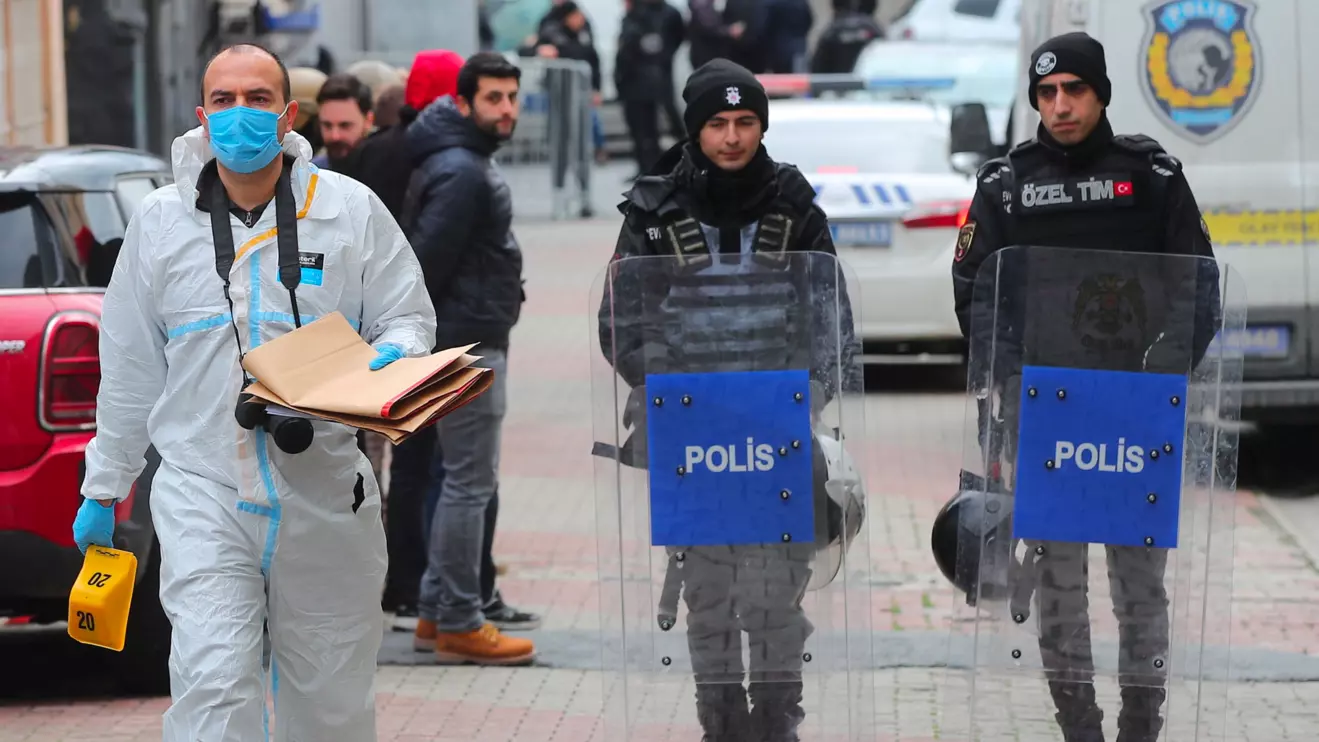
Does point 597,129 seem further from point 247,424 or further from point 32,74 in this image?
point 247,424

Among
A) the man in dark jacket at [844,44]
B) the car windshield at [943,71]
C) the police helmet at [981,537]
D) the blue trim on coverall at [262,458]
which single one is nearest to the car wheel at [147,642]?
the blue trim on coverall at [262,458]

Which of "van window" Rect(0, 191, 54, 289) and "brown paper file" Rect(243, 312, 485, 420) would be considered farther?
"van window" Rect(0, 191, 54, 289)

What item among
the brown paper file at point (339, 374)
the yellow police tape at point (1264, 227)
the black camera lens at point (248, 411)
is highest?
the brown paper file at point (339, 374)

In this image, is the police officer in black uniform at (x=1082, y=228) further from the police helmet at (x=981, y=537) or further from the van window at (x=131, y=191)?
the van window at (x=131, y=191)

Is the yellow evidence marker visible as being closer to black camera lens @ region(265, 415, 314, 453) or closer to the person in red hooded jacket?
black camera lens @ region(265, 415, 314, 453)

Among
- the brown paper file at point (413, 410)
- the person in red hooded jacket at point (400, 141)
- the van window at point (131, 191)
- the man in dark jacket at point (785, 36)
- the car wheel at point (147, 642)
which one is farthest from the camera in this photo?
the man in dark jacket at point (785, 36)

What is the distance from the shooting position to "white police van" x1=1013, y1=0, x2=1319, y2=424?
9828 mm

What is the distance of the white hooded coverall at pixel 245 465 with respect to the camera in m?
4.55

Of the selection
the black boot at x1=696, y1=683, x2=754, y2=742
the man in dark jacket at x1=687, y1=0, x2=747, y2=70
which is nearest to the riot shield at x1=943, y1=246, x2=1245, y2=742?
the black boot at x1=696, y1=683, x2=754, y2=742

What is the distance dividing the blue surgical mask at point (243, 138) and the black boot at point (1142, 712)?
2253mm

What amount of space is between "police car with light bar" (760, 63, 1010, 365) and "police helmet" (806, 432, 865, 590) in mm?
7148

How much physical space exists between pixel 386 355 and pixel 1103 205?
5.83 ft

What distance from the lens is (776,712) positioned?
16.3 ft

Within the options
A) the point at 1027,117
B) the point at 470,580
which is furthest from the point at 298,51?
the point at 470,580
